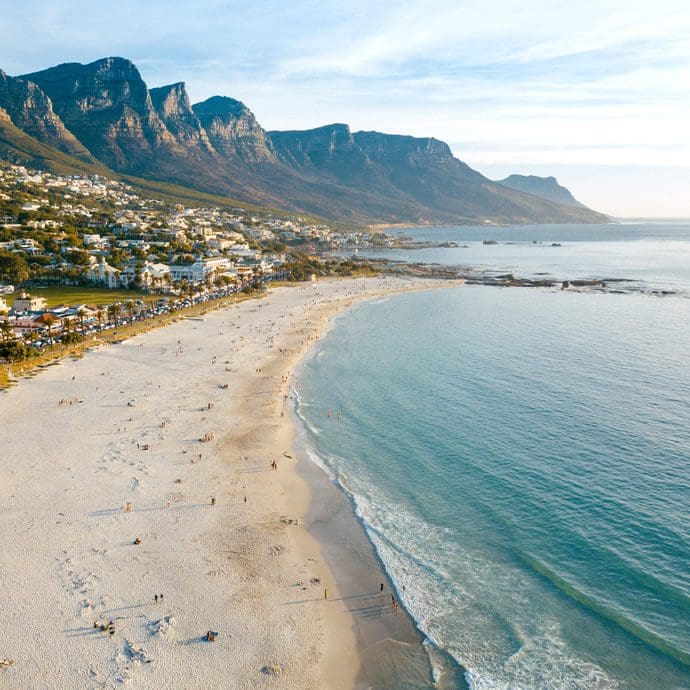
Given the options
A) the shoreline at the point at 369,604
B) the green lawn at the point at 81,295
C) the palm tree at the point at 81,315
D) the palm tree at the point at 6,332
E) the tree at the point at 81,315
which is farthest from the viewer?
the green lawn at the point at 81,295

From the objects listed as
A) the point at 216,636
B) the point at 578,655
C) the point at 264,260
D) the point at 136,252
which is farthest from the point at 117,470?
the point at 264,260

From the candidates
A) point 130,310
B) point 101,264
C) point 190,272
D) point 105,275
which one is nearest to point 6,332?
point 130,310

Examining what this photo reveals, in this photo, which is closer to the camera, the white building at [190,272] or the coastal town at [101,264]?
the coastal town at [101,264]

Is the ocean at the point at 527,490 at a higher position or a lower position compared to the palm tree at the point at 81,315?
lower

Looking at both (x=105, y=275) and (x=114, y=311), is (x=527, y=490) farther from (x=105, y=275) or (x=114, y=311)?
(x=105, y=275)

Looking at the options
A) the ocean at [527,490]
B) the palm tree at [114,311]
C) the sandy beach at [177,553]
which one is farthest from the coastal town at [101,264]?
the ocean at [527,490]

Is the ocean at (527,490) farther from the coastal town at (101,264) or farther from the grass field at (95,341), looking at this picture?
the coastal town at (101,264)

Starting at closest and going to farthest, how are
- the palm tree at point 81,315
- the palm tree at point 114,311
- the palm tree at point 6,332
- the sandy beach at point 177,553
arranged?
the sandy beach at point 177,553
the palm tree at point 6,332
the palm tree at point 81,315
the palm tree at point 114,311

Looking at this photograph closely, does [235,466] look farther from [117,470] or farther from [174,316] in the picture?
[174,316]
